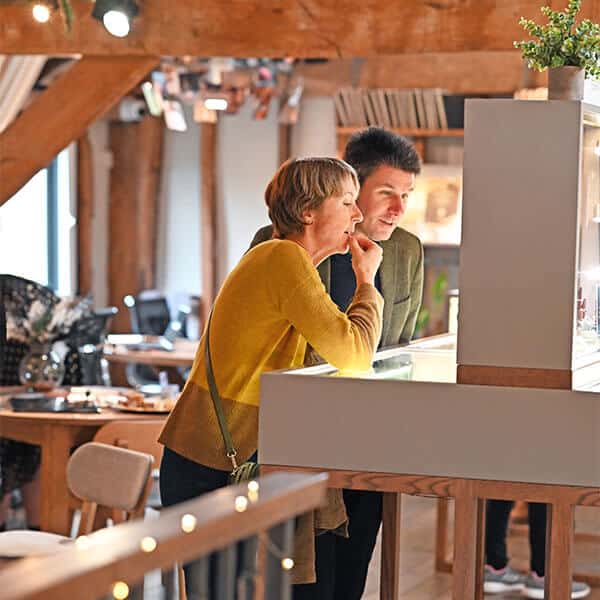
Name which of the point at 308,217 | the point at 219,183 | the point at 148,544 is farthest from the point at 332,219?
the point at 219,183

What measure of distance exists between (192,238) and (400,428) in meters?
8.24

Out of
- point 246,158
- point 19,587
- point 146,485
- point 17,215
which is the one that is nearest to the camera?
point 19,587

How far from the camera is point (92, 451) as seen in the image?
14.0 feet

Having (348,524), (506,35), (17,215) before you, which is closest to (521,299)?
(348,524)

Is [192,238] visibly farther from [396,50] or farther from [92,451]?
[92,451]

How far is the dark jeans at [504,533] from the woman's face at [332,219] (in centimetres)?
264

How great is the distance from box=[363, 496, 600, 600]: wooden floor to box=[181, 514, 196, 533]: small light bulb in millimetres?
3756

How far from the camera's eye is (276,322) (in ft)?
10.7

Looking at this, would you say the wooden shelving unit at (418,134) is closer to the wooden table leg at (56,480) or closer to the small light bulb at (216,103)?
the small light bulb at (216,103)

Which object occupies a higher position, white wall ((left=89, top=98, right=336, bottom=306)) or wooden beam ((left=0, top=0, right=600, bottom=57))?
wooden beam ((left=0, top=0, right=600, bottom=57))

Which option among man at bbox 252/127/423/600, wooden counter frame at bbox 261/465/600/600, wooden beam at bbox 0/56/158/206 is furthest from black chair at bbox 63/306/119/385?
wooden counter frame at bbox 261/465/600/600

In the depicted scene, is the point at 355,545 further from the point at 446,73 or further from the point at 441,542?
the point at 446,73

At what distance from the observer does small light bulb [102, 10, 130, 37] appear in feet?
18.0

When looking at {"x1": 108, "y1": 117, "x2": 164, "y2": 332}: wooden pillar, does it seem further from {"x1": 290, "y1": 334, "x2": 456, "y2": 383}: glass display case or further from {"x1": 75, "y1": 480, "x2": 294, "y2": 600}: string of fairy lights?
{"x1": 75, "y1": 480, "x2": 294, "y2": 600}: string of fairy lights
